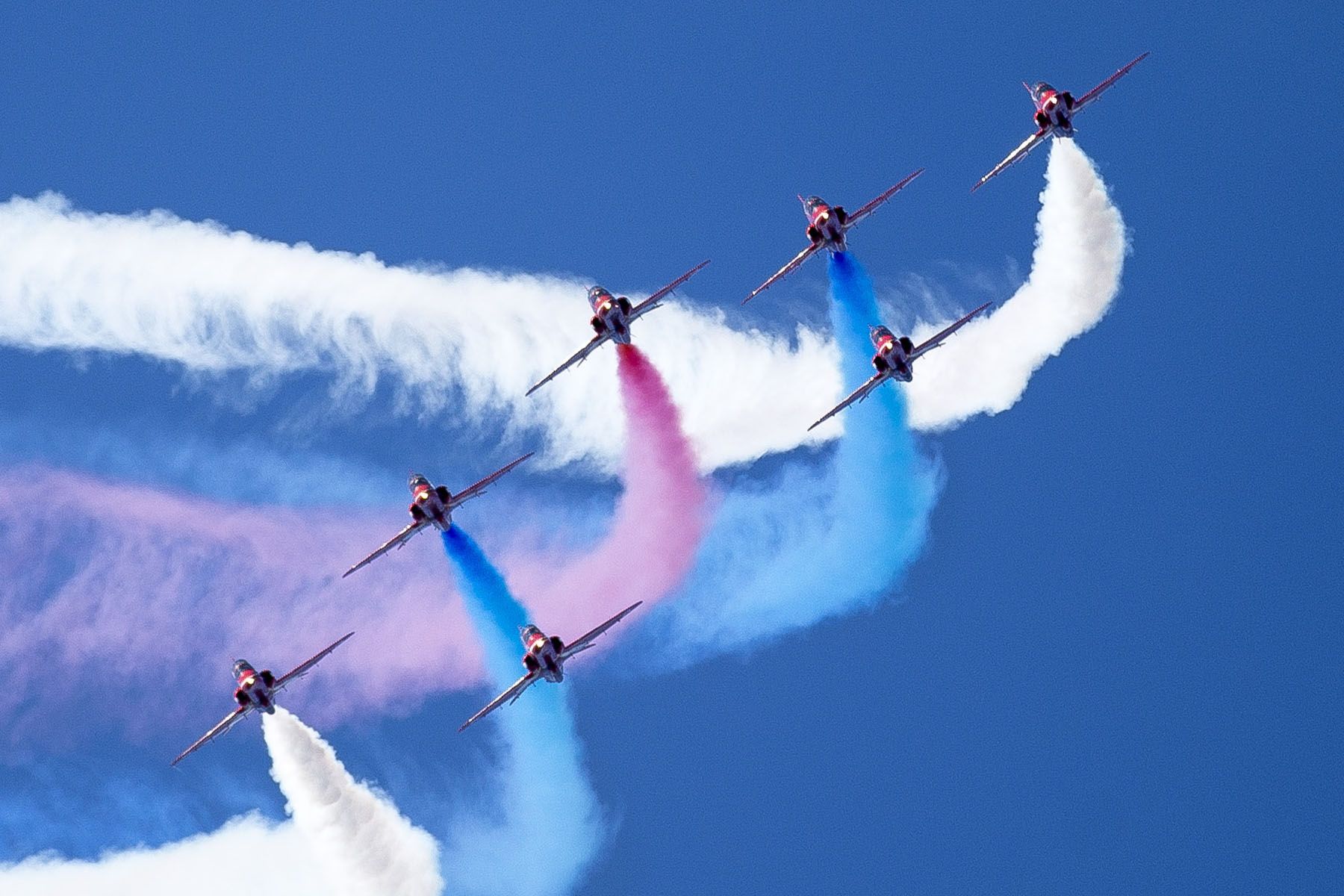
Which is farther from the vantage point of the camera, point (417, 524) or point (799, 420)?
A: point (799, 420)

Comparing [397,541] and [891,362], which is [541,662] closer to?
[397,541]

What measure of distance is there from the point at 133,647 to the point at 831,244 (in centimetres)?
3446

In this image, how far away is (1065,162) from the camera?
14762 centimetres

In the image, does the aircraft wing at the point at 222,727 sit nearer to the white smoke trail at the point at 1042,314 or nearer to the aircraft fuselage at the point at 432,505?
the aircraft fuselage at the point at 432,505

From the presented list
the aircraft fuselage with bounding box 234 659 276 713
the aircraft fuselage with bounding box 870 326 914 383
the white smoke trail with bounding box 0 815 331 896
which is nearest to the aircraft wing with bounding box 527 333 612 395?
the aircraft fuselage with bounding box 870 326 914 383

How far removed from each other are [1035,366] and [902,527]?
30.9ft

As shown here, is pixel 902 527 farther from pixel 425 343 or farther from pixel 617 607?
pixel 425 343

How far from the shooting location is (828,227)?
142875 millimetres

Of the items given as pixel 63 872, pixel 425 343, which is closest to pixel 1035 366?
pixel 425 343

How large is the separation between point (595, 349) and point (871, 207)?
1269cm

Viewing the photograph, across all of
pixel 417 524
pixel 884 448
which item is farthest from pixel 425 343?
pixel 884 448

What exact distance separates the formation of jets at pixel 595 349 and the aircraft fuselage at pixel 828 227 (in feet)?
0.10

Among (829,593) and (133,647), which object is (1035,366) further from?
(133,647)

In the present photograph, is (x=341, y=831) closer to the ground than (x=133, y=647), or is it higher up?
closer to the ground
